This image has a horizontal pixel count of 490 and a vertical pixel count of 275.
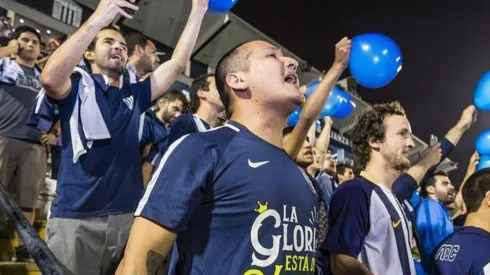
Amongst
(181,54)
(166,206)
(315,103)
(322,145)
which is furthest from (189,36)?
(322,145)

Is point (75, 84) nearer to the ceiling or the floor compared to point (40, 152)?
nearer to the ceiling

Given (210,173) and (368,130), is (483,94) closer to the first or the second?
(368,130)

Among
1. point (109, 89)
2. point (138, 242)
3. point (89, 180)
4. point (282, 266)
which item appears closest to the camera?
point (138, 242)

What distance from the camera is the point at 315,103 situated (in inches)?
98.6

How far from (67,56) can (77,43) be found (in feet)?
0.24

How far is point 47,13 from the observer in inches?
322

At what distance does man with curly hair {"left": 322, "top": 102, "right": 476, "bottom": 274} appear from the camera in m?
2.16

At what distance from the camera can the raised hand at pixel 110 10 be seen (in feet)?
7.20

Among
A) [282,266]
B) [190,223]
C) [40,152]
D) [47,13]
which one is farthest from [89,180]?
[47,13]

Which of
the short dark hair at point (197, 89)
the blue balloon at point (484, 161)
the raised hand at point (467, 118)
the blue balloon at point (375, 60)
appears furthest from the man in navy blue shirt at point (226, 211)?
the blue balloon at point (484, 161)

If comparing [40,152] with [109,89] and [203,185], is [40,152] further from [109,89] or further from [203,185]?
[203,185]

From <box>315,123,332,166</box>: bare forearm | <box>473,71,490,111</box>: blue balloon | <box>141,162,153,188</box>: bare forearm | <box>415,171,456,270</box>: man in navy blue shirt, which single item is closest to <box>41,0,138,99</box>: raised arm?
<box>141,162,153,188</box>: bare forearm

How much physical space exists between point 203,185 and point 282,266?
308 millimetres

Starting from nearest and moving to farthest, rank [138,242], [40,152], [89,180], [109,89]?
[138,242]
[89,180]
[109,89]
[40,152]
